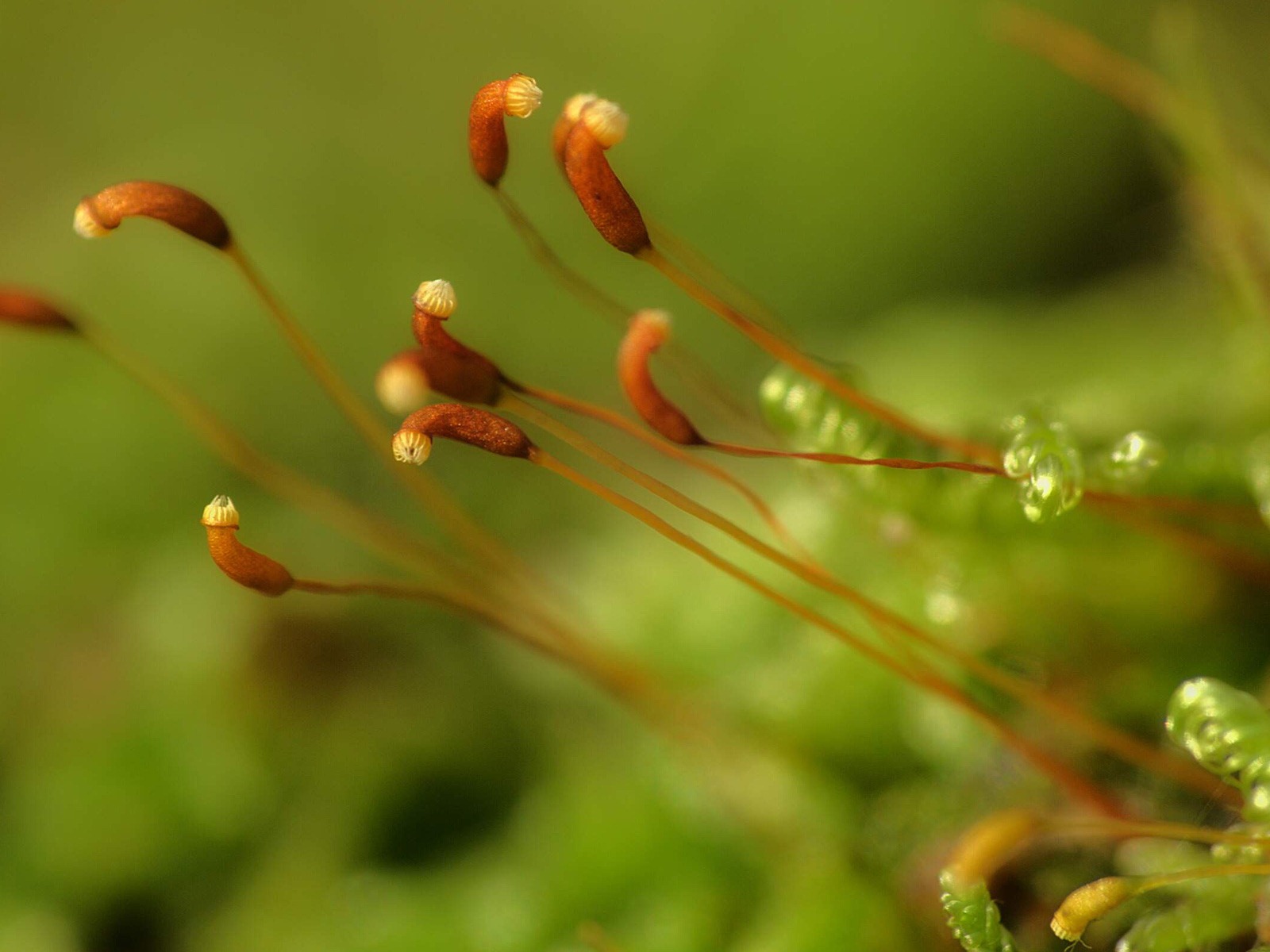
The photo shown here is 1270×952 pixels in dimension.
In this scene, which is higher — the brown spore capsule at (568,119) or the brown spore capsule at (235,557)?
the brown spore capsule at (568,119)

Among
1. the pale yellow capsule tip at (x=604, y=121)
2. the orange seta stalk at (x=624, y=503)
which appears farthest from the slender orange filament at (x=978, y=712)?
the pale yellow capsule tip at (x=604, y=121)

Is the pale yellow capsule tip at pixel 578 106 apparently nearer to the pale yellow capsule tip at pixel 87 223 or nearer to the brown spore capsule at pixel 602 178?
the brown spore capsule at pixel 602 178

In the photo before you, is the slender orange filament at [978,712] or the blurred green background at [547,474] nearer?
the slender orange filament at [978,712]

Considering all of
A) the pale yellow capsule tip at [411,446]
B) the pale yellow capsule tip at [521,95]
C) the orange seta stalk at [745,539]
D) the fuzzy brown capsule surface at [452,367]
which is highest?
the pale yellow capsule tip at [521,95]

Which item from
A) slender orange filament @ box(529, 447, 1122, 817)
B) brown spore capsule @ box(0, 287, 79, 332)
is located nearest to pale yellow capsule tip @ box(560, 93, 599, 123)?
slender orange filament @ box(529, 447, 1122, 817)

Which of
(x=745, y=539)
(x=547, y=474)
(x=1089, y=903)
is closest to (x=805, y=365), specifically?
(x=745, y=539)

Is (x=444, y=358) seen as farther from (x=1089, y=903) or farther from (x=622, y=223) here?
(x=1089, y=903)

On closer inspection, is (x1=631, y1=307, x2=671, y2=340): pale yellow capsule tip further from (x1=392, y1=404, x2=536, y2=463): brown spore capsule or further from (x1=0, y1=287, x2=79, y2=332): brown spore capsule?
(x1=0, y1=287, x2=79, y2=332): brown spore capsule

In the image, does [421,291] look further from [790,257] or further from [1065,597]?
[790,257]
